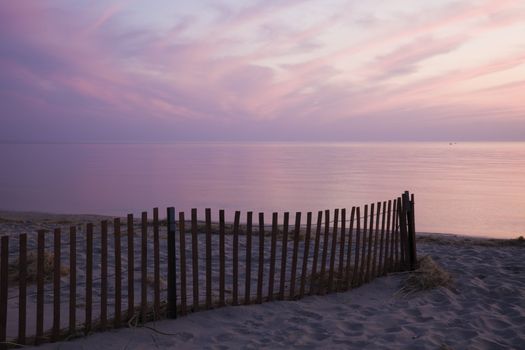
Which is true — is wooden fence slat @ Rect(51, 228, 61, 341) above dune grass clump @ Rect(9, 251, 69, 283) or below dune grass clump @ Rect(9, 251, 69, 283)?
above

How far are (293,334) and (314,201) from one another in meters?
23.1

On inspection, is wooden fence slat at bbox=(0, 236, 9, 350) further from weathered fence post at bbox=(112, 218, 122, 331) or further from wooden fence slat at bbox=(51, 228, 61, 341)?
weathered fence post at bbox=(112, 218, 122, 331)

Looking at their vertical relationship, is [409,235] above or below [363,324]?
above

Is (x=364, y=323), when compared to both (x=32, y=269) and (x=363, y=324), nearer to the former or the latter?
(x=363, y=324)

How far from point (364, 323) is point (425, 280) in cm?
220

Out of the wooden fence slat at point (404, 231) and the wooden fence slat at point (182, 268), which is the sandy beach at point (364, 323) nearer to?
the wooden fence slat at point (182, 268)

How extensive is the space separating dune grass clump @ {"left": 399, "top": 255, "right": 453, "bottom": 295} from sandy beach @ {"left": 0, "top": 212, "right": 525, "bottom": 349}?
0.11m

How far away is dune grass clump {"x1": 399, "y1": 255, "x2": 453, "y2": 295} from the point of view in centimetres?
A: 728

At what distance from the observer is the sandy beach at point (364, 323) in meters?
4.91

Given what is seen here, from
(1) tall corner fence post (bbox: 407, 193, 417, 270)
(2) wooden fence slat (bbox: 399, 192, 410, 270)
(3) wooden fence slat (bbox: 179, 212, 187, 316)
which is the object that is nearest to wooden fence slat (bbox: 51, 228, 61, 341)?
(3) wooden fence slat (bbox: 179, 212, 187, 316)

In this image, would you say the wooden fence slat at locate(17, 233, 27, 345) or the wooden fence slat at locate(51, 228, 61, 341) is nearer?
the wooden fence slat at locate(17, 233, 27, 345)

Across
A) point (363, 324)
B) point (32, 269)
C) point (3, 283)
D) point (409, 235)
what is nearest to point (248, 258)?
point (363, 324)

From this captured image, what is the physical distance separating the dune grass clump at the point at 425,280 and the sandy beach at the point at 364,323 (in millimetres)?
108

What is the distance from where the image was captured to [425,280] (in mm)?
7324
